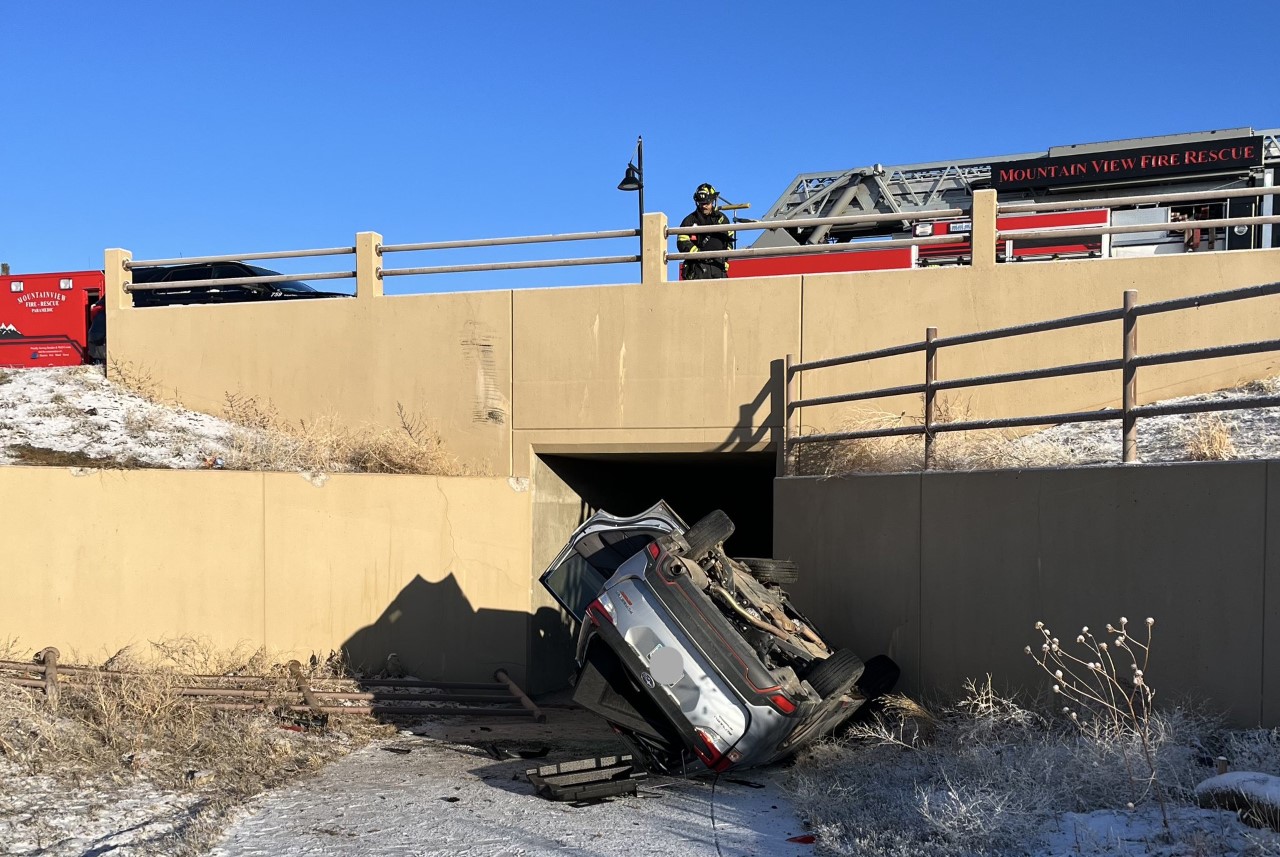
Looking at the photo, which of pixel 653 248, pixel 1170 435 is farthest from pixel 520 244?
pixel 1170 435

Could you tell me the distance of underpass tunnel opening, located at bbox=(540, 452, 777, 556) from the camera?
1398 centimetres

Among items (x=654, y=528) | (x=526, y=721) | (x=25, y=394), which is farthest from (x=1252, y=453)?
(x=25, y=394)

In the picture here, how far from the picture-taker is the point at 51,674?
10.2m

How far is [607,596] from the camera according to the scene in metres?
7.54

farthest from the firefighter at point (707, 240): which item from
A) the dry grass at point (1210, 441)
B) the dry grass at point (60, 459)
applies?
the dry grass at point (60, 459)

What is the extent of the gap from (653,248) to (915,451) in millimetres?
4039

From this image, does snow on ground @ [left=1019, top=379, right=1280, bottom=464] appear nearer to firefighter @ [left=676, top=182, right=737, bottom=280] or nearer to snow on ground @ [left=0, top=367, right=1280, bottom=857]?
snow on ground @ [left=0, top=367, right=1280, bottom=857]

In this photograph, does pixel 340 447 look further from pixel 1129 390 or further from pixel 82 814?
pixel 1129 390

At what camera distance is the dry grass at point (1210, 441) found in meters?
8.09

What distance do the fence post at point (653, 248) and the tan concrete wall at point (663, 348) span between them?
255 millimetres

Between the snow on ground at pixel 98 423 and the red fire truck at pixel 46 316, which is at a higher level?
the red fire truck at pixel 46 316

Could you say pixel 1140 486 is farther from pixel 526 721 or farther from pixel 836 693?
pixel 526 721

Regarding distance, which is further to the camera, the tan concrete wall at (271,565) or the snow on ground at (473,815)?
the tan concrete wall at (271,565)

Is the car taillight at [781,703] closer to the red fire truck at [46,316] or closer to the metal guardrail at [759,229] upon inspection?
the metal guardrail at [759,229]
